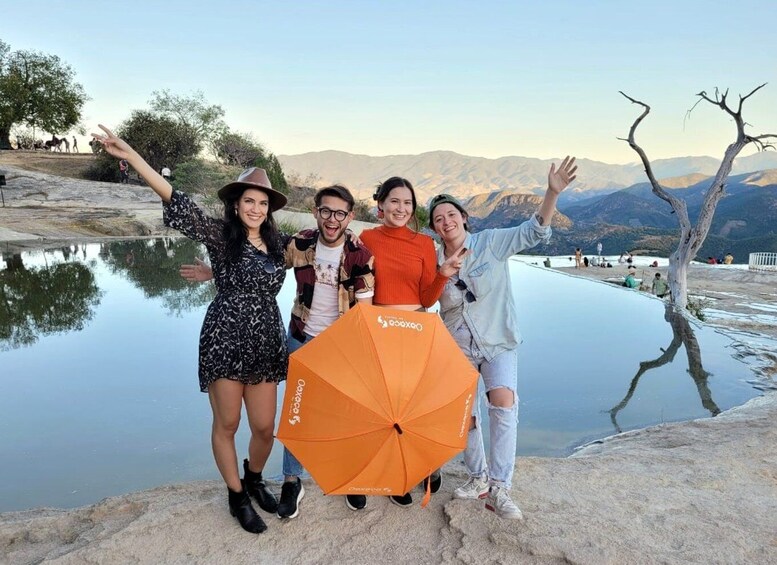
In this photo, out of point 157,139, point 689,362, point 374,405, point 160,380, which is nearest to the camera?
point 374,405

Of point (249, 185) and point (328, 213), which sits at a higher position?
point (249, 185)

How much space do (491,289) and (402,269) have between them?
1.73 feet

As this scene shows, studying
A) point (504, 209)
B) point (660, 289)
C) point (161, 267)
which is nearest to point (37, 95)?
point (161, 267)

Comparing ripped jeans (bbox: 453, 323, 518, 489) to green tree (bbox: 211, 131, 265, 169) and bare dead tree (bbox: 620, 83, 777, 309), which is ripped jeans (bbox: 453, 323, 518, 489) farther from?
green tree (bbox: 211, 131, 265, 169)

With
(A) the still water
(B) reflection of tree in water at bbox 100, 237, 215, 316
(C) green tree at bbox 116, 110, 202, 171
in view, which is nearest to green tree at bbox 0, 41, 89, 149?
(C) green tree at bbox 116, 110, 202, 171

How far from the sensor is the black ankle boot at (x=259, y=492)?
3227 millimetres

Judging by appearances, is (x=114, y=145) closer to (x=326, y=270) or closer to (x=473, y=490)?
(x=326, y=270)

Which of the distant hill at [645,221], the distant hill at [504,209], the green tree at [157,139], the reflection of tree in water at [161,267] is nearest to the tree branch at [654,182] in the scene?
the reflection of tree in water at [161,267]

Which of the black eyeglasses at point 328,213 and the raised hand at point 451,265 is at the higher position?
the black eyeglasses at point 328,213

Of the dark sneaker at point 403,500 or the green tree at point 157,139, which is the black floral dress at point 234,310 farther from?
the green tree at point 157,139

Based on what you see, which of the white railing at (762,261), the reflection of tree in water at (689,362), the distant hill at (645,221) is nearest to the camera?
the reflection of tree in water at (689,362)

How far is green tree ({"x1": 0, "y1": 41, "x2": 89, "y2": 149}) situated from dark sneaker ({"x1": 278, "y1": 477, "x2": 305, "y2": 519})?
165 feet

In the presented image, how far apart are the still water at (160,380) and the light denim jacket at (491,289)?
2.53 meters

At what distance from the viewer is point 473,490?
3.36m
